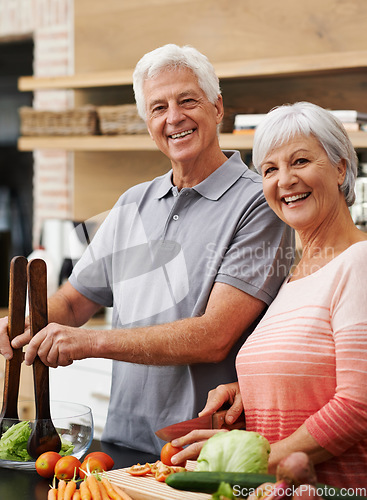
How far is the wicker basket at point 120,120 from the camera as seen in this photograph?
324 centimetres

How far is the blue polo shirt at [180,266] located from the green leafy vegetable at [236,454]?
52cm

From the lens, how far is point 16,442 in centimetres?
141

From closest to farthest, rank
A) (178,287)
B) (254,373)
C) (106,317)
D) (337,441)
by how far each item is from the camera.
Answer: (337,441)
(254,373)
(178,287)
(106,317)

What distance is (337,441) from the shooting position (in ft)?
3.96

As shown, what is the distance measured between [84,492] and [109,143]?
231cm

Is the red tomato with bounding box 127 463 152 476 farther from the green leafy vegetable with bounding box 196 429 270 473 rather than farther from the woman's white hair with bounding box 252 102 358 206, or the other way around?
the woman's white hair with bounding box 252 102 358 206

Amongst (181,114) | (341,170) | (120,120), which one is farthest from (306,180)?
(120,120)

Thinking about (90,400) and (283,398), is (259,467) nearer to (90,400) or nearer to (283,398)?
(283,398)

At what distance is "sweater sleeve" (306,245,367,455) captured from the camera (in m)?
1.19

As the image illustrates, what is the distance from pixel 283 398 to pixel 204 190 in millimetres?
618

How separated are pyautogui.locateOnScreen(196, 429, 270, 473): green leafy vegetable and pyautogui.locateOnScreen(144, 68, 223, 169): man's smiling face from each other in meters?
0.86

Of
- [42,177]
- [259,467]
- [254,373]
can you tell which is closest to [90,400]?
[42,177]

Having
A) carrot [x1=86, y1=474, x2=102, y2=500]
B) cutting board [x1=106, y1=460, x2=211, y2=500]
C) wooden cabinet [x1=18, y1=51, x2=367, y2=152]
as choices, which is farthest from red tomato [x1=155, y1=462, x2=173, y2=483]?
wooden cabinet [x1=18, y1=51, x2=367, y2=152]

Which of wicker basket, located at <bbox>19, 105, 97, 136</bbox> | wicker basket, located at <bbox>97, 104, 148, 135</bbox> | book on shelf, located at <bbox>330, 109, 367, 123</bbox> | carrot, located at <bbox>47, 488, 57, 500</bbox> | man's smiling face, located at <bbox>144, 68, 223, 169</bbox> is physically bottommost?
carrot, located at <bbox>47, 488, 57, 500</bbox>
